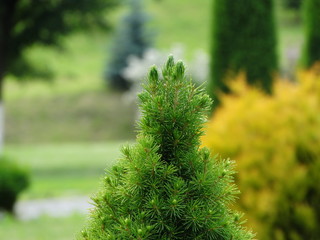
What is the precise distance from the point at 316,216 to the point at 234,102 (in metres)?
1.73

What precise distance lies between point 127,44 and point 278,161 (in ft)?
91.3

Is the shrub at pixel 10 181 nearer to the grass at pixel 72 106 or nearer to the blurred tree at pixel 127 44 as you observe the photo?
the grass at pixel 72 106

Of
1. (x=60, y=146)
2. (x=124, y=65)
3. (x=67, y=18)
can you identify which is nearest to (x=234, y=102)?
(x=67, y=18)

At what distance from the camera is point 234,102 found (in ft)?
21.2

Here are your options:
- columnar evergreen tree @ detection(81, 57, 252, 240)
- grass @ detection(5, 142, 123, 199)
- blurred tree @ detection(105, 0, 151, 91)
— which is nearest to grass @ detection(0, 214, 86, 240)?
grass @ detection(5, 142, 123, 199)

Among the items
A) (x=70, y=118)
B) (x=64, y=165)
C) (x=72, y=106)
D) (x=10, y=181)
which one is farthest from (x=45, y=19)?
(x=72, y=106)

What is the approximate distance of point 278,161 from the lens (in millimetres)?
5418

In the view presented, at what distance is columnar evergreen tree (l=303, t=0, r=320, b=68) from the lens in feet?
38.6

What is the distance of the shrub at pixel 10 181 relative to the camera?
11.0 meters

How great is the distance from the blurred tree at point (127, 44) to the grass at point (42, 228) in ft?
73.0

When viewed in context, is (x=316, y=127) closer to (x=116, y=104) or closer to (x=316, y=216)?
(x=316, y=216)

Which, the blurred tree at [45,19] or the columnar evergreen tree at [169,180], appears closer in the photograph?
the columnar evergreen tree at [169,180]

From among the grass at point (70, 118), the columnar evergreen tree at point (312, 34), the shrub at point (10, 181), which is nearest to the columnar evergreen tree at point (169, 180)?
the shrub at point (10, 181)

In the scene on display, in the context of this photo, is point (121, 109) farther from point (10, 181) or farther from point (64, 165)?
point (10, 181)
